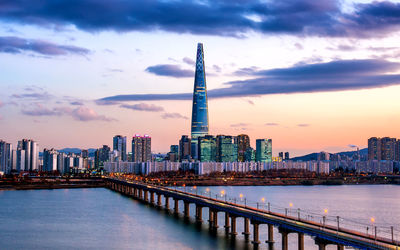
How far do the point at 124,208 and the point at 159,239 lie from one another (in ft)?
143

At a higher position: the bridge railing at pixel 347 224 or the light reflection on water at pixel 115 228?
the bridge railing at pixel 347 224

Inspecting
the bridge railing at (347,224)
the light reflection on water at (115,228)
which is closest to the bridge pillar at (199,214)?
the light reflection on water at (115,228)

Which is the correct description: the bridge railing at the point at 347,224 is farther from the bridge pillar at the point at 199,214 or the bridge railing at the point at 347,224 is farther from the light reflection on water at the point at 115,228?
the bridge pillar at the point at 199,214

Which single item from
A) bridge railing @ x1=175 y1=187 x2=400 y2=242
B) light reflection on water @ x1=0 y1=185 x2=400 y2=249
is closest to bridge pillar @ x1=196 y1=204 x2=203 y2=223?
light reflection on water @ x1=0 y1=185 x2=400 y2=249

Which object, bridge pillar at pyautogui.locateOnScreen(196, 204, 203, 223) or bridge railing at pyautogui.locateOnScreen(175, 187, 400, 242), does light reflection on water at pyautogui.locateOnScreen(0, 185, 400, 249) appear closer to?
bridge pillar at pyautogui.locateOnScreen(196, 204, 203, 223)

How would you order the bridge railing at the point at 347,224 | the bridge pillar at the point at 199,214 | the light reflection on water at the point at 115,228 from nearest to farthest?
the bridge railing at the point at 347,224
the light reflection on water at the point at 115,228
the bridge pillar at the point at 199,214

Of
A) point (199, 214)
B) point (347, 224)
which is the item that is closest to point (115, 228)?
point (199, 214)

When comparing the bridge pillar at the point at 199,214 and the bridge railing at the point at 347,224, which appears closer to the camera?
the bridge railing at the point at 347,224

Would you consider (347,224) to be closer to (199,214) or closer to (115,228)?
(199,214)

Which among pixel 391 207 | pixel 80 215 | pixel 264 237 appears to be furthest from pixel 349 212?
pixel 80 215

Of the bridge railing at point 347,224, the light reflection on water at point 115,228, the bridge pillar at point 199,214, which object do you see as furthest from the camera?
the bridge pillar at point 199,214

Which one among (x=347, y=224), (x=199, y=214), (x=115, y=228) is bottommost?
(x=115, y=228)

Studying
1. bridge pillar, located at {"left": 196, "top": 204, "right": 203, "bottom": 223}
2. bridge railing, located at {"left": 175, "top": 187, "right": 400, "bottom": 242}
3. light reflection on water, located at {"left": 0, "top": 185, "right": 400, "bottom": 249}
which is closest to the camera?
bridge railing, located at {"left": 175, "top": 187, "right": 400, "bottom": 242}

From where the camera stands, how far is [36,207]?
4530 inches
